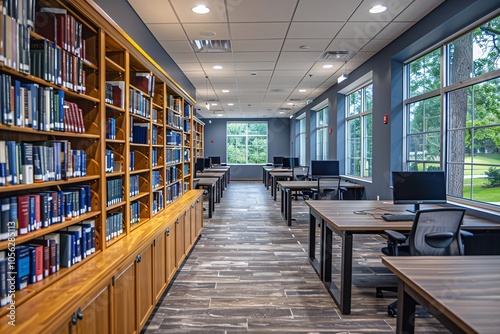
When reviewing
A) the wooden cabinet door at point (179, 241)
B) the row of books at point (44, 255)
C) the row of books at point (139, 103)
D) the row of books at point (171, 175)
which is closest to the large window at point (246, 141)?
the row of books at point (171, 175)

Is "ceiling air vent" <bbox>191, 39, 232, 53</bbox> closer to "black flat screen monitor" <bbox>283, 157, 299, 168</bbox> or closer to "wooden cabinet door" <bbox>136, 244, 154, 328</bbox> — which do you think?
"wooden cabinet door" <bbox>136, 244, 154, 328</bbox>

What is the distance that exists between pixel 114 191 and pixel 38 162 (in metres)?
0.91

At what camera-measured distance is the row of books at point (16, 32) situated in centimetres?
139

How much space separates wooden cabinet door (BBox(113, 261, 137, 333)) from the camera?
205 cm

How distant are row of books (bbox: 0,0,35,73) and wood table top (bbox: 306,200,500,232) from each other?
250 cm

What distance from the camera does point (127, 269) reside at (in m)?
2.24

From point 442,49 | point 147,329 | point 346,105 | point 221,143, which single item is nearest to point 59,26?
point 147,329

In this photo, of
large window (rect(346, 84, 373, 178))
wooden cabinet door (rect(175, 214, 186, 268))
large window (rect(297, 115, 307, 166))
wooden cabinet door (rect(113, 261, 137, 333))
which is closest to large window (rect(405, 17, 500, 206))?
large window (rect(346, 84, 373, 178))

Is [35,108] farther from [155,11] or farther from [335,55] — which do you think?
[335,55]

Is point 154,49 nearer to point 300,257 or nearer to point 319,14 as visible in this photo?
point 319,14

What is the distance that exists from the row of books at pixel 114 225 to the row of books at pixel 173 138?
1693 mm

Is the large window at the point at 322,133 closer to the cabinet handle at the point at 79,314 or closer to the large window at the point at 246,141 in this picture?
the large window at the point at 246,141

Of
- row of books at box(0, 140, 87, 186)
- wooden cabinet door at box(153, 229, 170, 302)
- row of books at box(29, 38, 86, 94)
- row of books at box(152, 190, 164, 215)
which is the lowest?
wooden cabinet door at box(153, 229, 170, 302)

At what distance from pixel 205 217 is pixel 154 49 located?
3.65m
